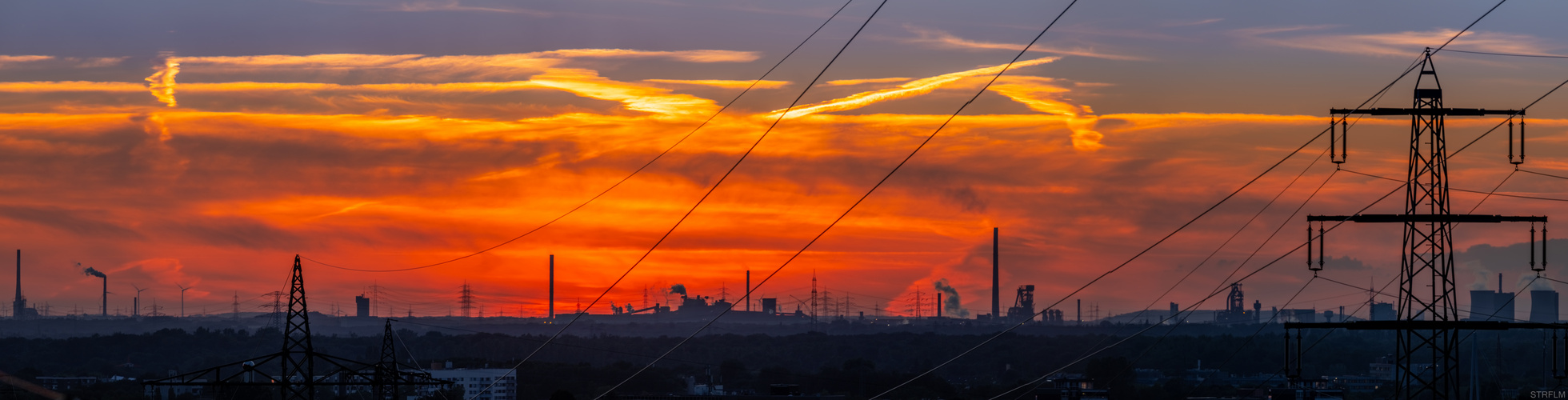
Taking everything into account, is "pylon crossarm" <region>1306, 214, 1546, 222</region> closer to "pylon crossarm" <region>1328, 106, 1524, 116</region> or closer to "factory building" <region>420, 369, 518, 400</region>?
"pylon crossarm" <region>1328, 106, 1524, 116</region>

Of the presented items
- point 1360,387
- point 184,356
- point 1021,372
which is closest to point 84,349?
point 184,356

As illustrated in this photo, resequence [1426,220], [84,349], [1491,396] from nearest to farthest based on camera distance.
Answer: [1426,220], [1491,396], [84,349]

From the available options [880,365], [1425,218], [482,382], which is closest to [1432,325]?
[1425,218]

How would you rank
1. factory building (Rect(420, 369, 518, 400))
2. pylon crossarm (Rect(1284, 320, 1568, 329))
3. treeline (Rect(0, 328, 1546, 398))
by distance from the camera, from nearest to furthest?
pylon crossarm (Rect(1284, 320, 1568, 329))
factory building (Rect(420, 369, 518, 400))
treeline (Rect(0, 328, 1546, 398))

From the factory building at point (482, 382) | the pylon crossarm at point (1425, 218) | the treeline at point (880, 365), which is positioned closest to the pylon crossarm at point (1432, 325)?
the pylon crossarm at point (1425, 218)

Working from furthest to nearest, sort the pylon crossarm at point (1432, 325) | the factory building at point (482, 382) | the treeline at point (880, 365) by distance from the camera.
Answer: the treeline at point (880, 365) < the factory building at point (482, 382) < the pylon crossarm at point (1432, 325)

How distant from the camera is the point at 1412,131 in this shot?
3112 cm

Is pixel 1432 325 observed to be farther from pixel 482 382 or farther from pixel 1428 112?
pixel 482 382

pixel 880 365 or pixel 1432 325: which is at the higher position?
pixel 1432 325

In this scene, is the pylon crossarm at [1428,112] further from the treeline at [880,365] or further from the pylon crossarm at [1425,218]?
the treeline at [880,365]

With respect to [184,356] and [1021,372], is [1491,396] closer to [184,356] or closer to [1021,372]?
[1021,372]

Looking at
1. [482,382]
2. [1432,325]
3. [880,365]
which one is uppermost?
[1432,325]

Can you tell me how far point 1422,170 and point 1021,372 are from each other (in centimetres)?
13345

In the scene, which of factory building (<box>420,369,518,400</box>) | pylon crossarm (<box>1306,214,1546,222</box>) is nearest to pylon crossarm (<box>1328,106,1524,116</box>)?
pylon crossarm (<box>1306,214,1546,222</box>)
